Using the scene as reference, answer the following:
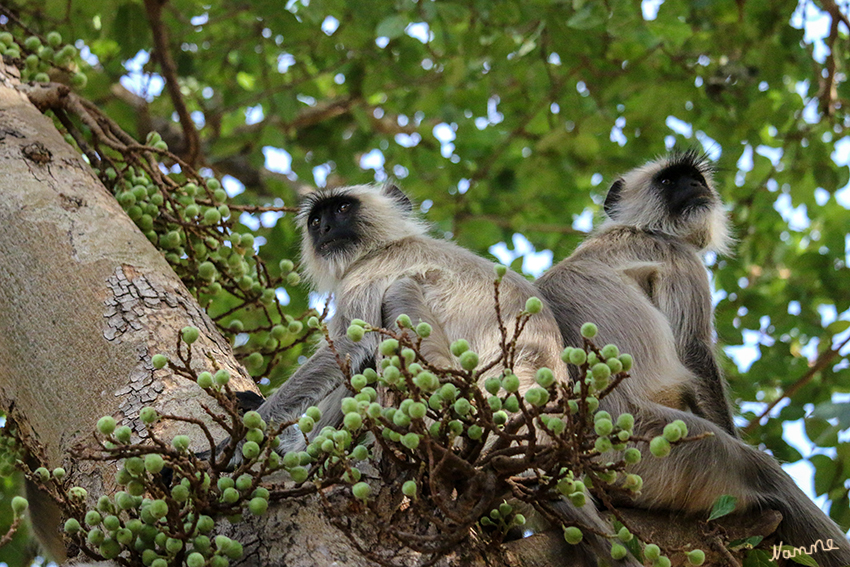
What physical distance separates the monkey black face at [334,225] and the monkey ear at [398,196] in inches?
16.4

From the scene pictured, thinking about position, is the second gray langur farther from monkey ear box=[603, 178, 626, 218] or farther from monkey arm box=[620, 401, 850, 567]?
monkey ear box=[603, 178, 626, 218]

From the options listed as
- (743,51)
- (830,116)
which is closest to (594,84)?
(743,51)

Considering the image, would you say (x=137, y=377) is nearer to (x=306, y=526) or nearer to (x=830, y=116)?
(x=306, y=526)

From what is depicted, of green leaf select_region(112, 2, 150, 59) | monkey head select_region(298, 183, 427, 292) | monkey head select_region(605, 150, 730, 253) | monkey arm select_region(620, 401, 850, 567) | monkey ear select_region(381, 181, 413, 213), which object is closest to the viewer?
monkey arm select_region(620, 401, 850, 567)

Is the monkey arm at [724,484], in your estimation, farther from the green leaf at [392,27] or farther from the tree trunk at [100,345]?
the green leaf at [392,27]

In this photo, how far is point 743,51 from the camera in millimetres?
6051

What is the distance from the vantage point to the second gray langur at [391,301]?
2.88 meters

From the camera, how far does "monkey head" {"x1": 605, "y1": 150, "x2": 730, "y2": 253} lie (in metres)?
4.45

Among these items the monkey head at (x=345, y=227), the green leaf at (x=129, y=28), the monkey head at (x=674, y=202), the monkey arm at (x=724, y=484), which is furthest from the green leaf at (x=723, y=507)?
the green leaf at (x=129, y=28)

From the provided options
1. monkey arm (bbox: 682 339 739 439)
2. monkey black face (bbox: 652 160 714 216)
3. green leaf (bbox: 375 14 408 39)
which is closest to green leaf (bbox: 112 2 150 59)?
green leaf (bbox: 375 14 408 39)

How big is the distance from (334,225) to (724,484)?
7.20ft

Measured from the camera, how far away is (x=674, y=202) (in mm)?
4566

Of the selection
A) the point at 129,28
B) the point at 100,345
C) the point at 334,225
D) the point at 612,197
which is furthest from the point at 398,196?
the point at 100,345

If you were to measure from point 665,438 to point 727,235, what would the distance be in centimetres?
364
